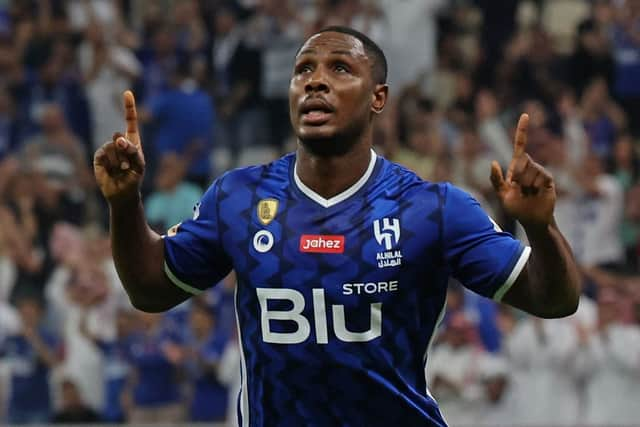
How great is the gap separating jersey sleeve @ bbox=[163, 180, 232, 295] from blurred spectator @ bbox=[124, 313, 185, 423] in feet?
21.8

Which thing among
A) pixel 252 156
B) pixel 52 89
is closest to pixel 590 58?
pixel 252 156

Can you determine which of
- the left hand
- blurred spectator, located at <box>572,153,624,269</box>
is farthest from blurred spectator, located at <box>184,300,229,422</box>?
the left hand

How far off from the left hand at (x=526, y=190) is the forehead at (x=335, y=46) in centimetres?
78

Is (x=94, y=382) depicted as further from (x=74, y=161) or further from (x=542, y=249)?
(x=542, y=249)

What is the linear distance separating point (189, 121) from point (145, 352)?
3.19 m

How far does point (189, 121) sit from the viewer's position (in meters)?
Result: 14.3

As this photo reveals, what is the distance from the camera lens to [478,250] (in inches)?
192

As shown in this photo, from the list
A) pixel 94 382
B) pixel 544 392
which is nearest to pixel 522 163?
pixel 544 392

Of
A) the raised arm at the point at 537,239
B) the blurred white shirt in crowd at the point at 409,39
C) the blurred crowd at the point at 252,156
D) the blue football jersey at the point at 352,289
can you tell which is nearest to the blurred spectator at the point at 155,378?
the blurred crowd at the point at 252,156

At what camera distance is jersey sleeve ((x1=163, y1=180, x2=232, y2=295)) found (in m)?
5.12

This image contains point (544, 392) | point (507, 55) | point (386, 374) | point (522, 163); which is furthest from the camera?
point (507, 55)

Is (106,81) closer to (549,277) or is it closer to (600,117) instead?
(600,117)

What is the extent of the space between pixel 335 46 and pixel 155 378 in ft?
23.4

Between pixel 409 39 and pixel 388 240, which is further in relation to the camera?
pixel 409 39
